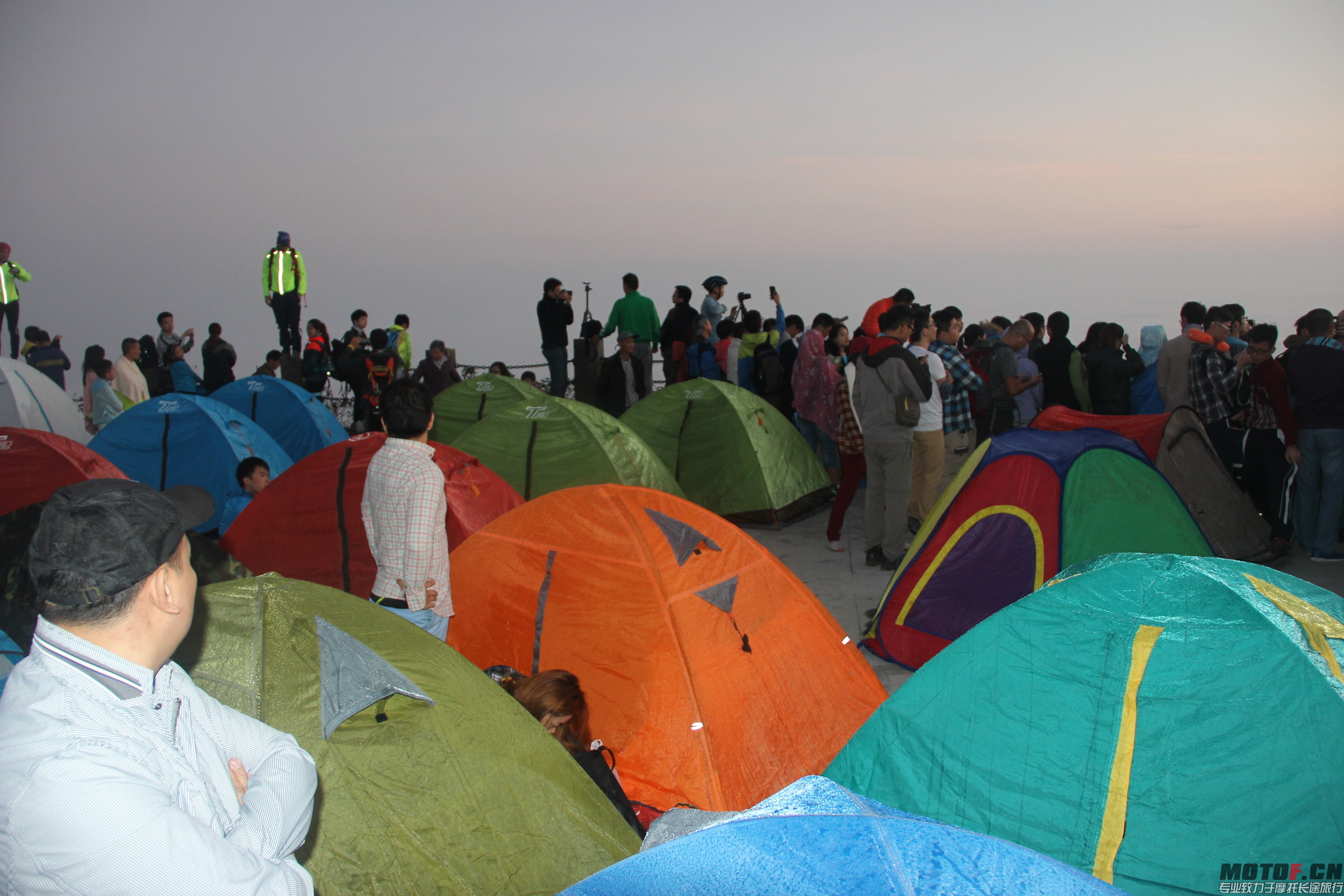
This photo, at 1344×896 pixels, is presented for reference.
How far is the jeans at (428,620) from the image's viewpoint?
141 inches

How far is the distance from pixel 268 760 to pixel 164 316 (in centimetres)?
1235

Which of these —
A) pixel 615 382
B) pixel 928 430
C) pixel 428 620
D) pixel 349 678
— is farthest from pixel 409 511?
pixel 615 382

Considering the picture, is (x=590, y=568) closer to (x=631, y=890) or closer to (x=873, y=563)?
(x=631, y=890)

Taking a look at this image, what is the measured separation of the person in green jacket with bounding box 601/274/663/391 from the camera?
11078 mm

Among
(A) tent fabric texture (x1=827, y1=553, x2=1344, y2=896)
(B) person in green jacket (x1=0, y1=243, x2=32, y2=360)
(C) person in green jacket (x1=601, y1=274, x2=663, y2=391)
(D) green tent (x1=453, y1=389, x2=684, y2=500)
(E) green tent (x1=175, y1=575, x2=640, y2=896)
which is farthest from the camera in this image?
(B) person in green jacket (x1=0, y1=243, x2=32, y2=360)

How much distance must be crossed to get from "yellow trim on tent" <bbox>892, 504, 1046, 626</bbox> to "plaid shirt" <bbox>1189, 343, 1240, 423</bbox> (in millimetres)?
3315

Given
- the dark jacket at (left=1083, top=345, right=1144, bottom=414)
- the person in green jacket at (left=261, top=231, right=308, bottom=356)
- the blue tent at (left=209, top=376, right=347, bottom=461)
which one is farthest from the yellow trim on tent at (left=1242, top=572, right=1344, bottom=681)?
the person in green jacket at (left=261, top=231, right=308, bottom=356)

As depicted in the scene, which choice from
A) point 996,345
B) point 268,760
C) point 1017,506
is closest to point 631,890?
point 268,760

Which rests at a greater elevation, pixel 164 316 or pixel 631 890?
pixel 164 316

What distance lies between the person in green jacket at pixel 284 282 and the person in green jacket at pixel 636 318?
15.2 feet

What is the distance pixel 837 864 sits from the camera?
4.54ft

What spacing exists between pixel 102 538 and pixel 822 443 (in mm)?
8252

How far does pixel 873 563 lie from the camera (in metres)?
6.71

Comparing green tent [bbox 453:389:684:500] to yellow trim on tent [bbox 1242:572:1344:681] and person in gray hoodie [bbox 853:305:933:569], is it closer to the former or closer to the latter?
person in gray hoodie [bbox 853:305:933:569]
